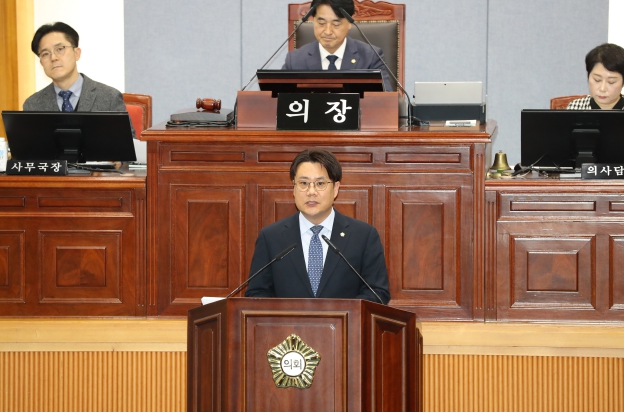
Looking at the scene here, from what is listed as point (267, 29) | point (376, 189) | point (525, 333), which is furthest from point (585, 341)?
point (267, 29)

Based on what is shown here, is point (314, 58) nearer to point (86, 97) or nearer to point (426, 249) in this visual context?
point (86, 97)

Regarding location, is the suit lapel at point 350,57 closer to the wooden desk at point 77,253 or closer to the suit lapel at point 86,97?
the suit lapel at point 86,97

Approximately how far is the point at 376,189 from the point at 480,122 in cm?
67

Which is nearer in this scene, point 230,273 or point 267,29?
point 230,273

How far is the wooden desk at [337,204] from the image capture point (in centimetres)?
355

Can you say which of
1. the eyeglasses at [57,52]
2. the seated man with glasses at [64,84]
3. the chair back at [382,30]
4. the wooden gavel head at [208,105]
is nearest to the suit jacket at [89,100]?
the seated man with glasses at [64,84]

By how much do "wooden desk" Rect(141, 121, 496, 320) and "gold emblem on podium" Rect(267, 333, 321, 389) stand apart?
1.17 meters

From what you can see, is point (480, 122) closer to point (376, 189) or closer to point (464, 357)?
point (376, 189)

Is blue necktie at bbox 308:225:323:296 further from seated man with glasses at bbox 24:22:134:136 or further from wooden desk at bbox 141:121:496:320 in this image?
seated man with glasses at bbox 24:22:134:136

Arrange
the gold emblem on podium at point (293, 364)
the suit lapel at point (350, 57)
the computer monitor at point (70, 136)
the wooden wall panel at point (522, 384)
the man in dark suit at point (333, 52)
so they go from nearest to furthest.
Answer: the gold emblem on podium at point (293, 364) → the wooden wall panel at point (522, 384) → the computer monitor at point (70, 136) → the man in dark suit at point (333, 52) → the suit lapel at point (350, 57)

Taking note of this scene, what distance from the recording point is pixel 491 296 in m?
3.56

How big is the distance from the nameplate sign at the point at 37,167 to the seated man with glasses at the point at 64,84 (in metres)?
0.66

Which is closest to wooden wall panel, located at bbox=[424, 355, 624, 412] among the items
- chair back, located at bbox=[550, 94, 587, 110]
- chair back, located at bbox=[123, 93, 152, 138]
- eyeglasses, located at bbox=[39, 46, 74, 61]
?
chair back, located at bbox=[550, 94, 587, 110]

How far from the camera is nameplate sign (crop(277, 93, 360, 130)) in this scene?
358 cm
